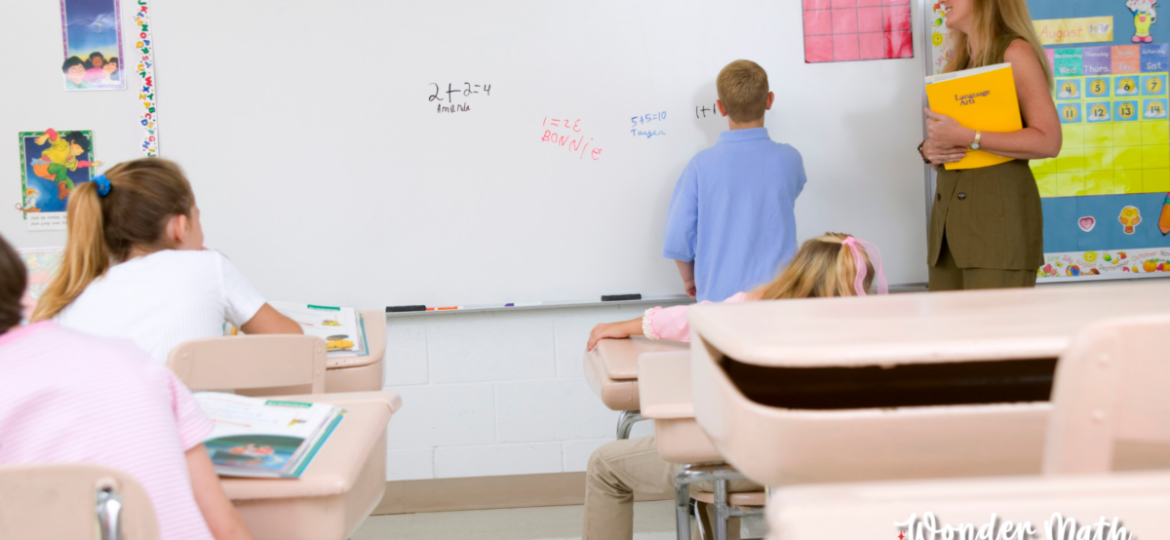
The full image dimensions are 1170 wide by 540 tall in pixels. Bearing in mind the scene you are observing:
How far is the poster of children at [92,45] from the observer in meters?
2.48

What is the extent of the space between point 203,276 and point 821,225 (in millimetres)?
1849

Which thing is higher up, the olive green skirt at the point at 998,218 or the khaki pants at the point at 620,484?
the olive green skirt at the point at 998,218

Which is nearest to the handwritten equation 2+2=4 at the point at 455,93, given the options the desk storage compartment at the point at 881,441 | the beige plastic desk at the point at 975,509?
the desk storage compartment at the point at 881,441

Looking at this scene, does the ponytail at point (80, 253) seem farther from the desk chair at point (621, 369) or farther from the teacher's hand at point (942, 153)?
the teacher's hand at point (942, 153)

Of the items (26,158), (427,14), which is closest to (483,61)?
(427,14)

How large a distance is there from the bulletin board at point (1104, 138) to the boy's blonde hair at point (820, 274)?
1258 mm

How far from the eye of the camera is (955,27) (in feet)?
6.85

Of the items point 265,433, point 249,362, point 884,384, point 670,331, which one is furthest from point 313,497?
point 670,331

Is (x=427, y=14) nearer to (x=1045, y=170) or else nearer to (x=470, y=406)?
(x=470, y=406)

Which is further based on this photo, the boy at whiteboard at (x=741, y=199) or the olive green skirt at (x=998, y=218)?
the boy at whiteboard at (x=741, y=199)

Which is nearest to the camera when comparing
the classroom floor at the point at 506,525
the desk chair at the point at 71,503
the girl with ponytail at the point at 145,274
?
the desk chair at the point at 71,503

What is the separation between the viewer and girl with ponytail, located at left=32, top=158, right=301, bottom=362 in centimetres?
138

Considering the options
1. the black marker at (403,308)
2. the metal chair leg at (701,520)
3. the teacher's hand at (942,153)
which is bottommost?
the metal chair leg at (701,520)

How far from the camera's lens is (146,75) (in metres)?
2.49
